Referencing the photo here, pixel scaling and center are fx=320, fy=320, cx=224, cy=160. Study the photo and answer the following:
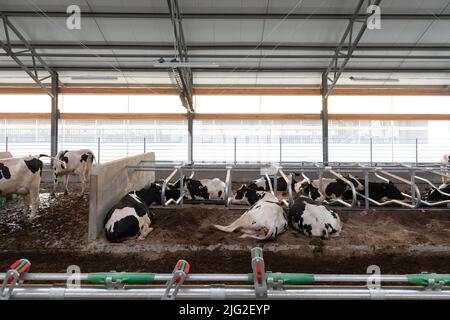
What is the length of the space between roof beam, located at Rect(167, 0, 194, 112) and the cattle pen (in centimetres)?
9

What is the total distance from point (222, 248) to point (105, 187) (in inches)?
73.3

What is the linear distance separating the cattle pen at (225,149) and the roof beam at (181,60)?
87 millimetres

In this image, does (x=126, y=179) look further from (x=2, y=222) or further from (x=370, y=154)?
(x=370, y=154)

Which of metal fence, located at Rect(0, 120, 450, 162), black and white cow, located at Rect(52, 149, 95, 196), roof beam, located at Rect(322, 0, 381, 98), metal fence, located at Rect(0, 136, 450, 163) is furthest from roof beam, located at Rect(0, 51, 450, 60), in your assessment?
black and white cow, located at Rect(52, 149, 95, 196)

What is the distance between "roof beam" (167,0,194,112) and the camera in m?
8.54

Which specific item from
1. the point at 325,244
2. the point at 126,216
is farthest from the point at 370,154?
the point at 126,216

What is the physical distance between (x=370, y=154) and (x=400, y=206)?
8140mm

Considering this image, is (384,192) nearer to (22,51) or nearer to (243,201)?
(243,201)

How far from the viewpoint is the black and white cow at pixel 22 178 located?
495 centimetres

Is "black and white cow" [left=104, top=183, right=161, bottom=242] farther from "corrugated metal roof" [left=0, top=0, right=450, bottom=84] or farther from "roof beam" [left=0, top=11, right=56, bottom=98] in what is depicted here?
"roof beam" [left=0, top=11, right=56, bottom=98]

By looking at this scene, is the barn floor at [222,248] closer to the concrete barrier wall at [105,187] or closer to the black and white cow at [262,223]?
the black and white cow at [262,223]

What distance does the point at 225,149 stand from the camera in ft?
45.2

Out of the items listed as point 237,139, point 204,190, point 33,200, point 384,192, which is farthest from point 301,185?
point 237,139

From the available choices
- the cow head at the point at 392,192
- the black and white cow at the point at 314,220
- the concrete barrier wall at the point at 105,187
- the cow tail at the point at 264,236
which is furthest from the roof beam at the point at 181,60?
the cow head at the point at 392,192
